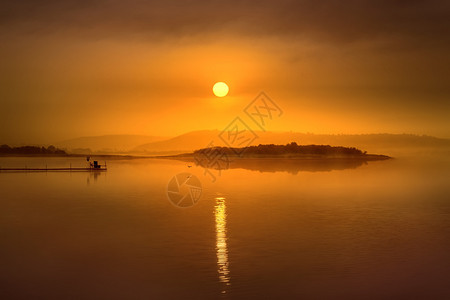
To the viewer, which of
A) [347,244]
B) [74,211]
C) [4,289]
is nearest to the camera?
[4,289]

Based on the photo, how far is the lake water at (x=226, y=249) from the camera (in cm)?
1609

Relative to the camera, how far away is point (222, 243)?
2278 cm

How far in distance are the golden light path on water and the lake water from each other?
5cm

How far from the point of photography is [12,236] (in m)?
24.8

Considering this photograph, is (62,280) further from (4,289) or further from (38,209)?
(38,209)

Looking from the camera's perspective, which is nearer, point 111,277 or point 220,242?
point 111,277

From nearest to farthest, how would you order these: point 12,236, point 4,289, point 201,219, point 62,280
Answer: point 4,289 → point 62,280 → point 12,236 → point 201,219

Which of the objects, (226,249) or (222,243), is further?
(222,243)

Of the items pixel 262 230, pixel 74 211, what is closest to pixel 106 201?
pixel 74 211

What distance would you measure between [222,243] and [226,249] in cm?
134

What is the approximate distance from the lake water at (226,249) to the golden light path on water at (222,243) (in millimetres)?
48

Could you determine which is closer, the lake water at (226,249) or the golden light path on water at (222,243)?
the lake water at (226,249)

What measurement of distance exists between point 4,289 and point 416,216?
2453 cm

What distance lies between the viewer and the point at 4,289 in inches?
629
